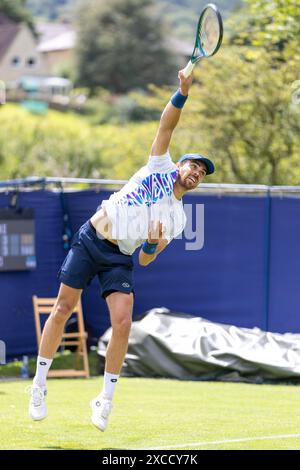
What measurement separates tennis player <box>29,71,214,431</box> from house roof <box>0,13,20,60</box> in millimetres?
133886

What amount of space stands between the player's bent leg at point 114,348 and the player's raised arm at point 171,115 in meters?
1.11

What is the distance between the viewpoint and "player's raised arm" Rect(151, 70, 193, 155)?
27.1 feet

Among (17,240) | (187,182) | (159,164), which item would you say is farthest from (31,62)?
(187,182)

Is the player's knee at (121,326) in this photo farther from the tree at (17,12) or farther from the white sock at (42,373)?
the tree at (17,12)

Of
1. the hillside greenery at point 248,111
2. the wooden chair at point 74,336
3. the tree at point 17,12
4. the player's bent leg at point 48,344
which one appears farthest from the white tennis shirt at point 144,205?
the tree at point 17,12

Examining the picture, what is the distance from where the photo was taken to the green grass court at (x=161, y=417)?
8055 millimetres

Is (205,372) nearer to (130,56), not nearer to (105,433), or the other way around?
(105,433)

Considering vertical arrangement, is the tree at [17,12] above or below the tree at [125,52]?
above

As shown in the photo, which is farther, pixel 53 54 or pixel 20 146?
pixel 53 54

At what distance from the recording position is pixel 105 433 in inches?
333

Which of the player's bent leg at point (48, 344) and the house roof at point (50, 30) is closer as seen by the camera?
the player's bent leg at point (48, 344)

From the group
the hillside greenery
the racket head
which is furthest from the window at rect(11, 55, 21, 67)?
the racket head
